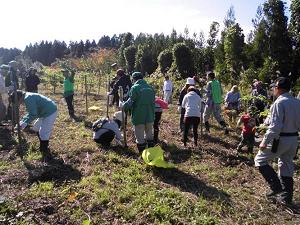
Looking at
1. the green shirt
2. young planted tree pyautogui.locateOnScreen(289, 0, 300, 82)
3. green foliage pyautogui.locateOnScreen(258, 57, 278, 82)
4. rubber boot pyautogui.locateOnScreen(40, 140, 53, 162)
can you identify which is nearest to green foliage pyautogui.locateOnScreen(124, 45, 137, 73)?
young planted tree pyautogui.locateOnScreen(289, 0, 300, 82)

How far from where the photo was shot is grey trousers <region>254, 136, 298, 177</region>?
6.07 metres

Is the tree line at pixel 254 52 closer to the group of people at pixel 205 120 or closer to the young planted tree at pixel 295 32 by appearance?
the young planted tree at pixel 295 32

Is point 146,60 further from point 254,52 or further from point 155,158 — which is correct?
point 155,158

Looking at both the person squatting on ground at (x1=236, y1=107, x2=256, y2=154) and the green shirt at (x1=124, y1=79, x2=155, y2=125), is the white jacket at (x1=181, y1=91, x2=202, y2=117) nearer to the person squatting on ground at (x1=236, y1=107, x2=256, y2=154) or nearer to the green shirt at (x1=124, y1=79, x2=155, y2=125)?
the person squatting on ground at (x1=236, y1=107, x2=256, y2=154)

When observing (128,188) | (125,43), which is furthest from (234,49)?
(125,43)

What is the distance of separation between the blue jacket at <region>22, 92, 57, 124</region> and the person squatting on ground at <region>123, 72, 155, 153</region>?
5.11ft

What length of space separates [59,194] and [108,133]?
294 cm

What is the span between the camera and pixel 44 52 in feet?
277

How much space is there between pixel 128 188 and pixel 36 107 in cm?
275

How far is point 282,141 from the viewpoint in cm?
606

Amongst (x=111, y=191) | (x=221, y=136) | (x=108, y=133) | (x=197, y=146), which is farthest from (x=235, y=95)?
(x=111, y=191)

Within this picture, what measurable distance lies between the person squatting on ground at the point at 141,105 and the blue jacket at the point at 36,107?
1557mm

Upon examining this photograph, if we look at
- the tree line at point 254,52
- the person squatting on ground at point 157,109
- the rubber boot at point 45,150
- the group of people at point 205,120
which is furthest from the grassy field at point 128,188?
the tree line at point 254,52

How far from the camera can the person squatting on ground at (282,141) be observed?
19.5 feet
